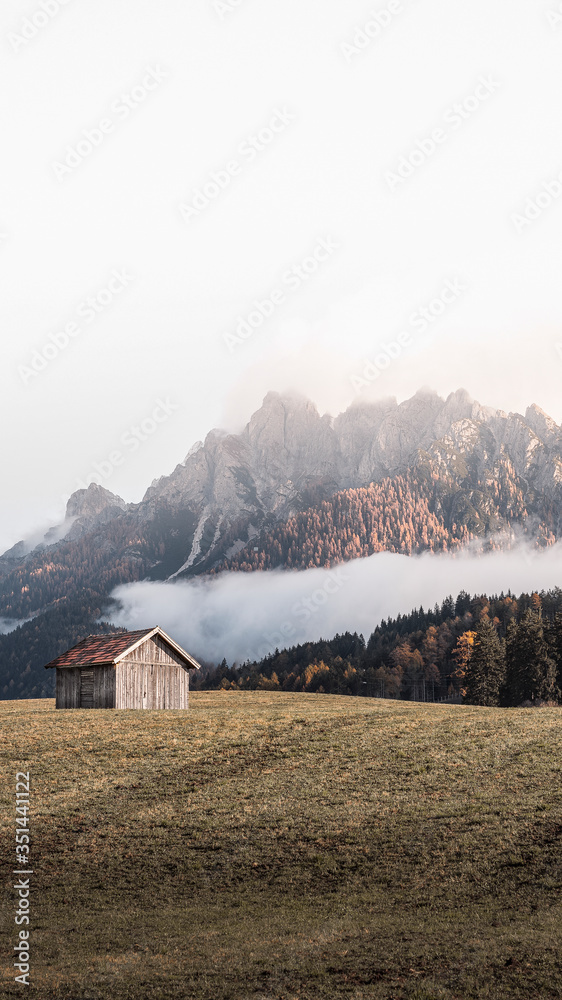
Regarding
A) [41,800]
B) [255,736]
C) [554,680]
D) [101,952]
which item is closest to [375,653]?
[554,680]

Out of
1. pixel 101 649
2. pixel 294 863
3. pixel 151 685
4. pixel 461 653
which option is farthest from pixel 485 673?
pixel 294 863

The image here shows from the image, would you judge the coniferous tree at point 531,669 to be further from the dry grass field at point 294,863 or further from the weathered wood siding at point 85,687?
the weathered wood siding at point 85,687

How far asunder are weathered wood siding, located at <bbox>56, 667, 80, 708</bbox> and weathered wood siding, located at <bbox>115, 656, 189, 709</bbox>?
17.6 feet

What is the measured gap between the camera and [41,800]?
32.3 meters

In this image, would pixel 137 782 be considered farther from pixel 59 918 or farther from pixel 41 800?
pixel 59 918

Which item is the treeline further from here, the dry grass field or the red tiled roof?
the dry grass field

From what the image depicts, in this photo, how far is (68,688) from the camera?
2594 inches

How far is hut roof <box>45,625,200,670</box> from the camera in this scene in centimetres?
6225

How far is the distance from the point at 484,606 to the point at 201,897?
17796cm

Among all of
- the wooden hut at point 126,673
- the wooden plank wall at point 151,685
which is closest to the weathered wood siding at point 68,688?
the wooden hut at point 126,673

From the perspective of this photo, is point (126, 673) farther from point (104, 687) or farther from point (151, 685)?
point (151, 685)

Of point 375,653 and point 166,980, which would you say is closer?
point 166,980

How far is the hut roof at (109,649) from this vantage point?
62.2 m

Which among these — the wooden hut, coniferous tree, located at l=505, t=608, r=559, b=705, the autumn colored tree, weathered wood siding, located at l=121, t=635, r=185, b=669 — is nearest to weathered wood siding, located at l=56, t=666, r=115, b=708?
the wooden hut
